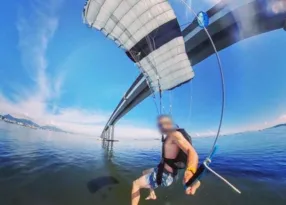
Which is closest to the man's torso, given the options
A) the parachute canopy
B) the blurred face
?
the blurred face

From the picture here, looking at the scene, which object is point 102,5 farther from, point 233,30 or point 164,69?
point 233,30

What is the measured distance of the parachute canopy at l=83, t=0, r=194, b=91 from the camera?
21.8 ft

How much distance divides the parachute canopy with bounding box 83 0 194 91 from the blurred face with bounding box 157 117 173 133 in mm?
3953

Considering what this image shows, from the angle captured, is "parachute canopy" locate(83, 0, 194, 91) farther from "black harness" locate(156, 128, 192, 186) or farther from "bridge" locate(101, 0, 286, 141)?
"black harness" locate(156, 128, 192, 186)

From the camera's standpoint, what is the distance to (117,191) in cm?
Result: 1017

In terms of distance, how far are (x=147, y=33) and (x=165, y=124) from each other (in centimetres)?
413

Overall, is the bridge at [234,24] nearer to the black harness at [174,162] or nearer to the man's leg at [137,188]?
the black harness at [174,162]

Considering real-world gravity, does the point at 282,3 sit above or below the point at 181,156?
above

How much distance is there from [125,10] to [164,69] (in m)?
3.14

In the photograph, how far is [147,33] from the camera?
7309mm

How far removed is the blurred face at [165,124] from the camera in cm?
474

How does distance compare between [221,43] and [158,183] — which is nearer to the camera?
[158,183]

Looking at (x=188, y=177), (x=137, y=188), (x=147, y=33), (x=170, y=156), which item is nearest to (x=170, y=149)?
(x=170, y=156)

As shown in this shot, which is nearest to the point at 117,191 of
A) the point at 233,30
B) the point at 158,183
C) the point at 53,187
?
the point at 53,187
